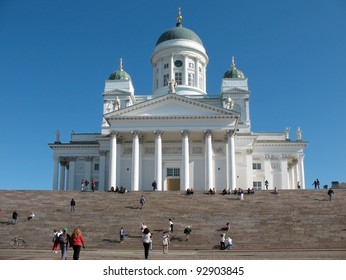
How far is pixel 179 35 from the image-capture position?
2813 inches

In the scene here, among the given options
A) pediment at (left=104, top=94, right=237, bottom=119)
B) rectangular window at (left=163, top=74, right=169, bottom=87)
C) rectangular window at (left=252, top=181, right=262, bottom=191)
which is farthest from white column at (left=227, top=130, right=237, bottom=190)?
rectangular window at (left=163, top=74, right=169, bottom=87)

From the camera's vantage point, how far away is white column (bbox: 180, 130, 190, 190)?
50188 mm

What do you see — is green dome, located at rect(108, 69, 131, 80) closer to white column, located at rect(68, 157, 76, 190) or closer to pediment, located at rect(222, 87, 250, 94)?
white column, located at rect(68, 157, 76, 190)

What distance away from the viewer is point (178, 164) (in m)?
54.5

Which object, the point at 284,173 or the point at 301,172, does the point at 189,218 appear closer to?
the point at 284,173

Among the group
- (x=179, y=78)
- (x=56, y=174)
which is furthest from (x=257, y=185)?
(x=56, y=174)

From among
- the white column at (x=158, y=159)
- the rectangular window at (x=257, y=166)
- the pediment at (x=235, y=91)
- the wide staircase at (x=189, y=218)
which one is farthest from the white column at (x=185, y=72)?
the wide staircase at (x=189, y=218)

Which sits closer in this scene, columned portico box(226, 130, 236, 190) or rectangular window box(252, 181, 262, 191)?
columned portico box(226, 130, 236, 190)

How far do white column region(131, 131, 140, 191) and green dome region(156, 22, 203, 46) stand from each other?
24.8m

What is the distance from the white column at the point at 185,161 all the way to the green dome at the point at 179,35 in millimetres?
24576

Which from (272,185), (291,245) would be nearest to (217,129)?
(272,185)

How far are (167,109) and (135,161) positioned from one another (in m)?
6.78

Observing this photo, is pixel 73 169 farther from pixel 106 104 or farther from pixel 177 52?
pixel 177 52

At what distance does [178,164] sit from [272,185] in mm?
14542
